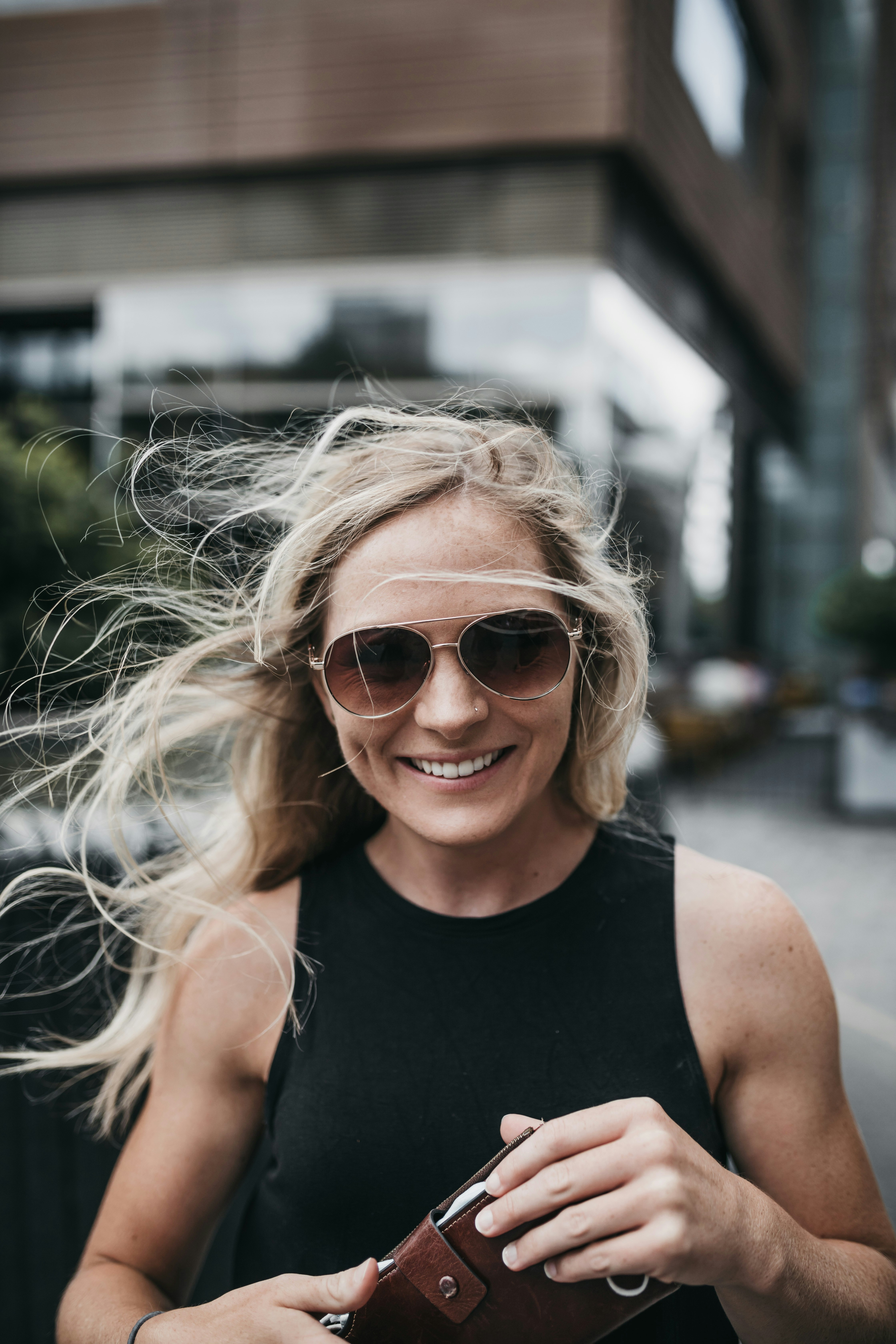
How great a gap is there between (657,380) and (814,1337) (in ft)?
33.7

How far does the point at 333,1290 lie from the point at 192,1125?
428mm

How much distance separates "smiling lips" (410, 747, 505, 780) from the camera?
1.34 metres

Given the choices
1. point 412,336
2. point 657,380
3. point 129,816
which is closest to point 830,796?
point 657,380

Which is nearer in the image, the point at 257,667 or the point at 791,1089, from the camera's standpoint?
the point at 791,1089

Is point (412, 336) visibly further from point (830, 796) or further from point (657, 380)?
point (830, 796)

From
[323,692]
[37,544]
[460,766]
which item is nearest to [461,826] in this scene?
[460,766]

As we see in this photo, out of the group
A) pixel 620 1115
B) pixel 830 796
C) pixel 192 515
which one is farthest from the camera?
pixel 830 796

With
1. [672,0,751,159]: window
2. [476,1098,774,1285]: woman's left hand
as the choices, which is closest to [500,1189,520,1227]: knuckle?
[476,1098,774,1285]: woman's left hand

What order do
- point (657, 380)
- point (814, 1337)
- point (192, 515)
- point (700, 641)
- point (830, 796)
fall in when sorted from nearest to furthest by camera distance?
point (814, 1337) → point (192, 515) → point (830, 796) → point (657, 380) → point (700, 641)

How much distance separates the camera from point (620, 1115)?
1039mm

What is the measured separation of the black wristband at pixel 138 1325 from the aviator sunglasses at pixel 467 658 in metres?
0.81

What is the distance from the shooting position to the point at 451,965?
140cm

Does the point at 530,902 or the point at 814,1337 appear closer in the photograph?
the point at 814,1337

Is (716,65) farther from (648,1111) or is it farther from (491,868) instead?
(648,1111)
